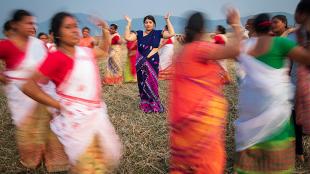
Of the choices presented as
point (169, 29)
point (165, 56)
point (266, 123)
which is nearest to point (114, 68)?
point (165, 56)

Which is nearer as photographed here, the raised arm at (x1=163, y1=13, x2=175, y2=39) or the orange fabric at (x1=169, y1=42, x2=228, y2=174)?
the orange fabric at (x1=169, y1=42, x2=228, y2=174)

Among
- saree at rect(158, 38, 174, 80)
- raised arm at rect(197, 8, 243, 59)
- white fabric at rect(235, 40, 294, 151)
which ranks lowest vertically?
saree at rect(158, 38, 174, 80)

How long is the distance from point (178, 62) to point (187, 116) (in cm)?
41

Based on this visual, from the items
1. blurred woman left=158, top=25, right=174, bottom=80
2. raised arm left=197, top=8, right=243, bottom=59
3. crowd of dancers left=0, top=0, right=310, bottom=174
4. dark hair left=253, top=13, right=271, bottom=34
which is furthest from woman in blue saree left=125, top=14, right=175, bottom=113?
blurred woman left=158, top=25, right=174, bottom=80

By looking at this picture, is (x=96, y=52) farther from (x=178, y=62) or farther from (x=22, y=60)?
(x=22, y=60)

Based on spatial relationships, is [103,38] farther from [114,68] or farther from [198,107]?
[114,68]

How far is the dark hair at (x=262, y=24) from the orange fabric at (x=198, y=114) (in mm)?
586

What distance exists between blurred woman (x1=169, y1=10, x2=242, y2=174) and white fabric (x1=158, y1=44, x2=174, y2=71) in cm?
927

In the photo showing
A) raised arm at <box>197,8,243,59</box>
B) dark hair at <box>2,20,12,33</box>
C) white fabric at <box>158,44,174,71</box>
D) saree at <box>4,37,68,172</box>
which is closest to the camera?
raised arm at <box>197,8,243,59</box>

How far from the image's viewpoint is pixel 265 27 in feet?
10.0

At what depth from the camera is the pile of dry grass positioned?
14.1ft

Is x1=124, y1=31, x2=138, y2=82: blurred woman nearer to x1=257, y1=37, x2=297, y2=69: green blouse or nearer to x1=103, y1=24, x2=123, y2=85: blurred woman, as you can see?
x1=103, y1=24, x2=123, y2=85: blurred woman

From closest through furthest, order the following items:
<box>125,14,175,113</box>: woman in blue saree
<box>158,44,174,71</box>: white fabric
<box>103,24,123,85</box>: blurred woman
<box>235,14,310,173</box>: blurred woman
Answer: <box>235,14,310,173</box>: blurred woman → <box>125,14,175,113</box>: woman in blue saree → <box>103,24,123,85</box>: blurred woman → <box>158,44,174,71</box>: white fabric

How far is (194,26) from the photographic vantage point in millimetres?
2781
